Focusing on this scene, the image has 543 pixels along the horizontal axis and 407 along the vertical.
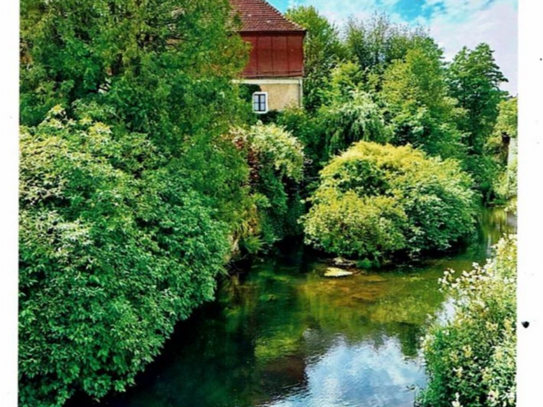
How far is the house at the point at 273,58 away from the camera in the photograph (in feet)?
29.8

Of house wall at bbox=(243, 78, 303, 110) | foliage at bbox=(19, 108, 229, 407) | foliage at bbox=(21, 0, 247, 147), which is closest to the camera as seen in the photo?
foliage at bbox=(19, 108, 229, 407)

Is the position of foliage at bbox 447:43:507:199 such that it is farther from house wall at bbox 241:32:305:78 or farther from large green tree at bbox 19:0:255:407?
large green tree at bbox 19:0:255:407

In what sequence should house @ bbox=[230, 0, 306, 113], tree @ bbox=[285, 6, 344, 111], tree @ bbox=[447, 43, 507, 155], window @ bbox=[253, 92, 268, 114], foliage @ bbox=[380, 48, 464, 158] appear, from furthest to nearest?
tree @ bbox=[285, 6, 344, 111], window @ bbox=[253, 92, 268, 114], house @ bbox=[230, 0, 306, 113], foliage @ bbox=[380, 48, 464, 158], tree @ bbox=[447, 43, 507, 155]

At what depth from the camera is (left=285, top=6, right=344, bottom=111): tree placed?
1018cm

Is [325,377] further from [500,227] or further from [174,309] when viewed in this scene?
[500,227]

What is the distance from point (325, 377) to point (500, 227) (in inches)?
203

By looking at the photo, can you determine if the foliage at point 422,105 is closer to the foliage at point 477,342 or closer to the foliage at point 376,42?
the foliage at point 376,42

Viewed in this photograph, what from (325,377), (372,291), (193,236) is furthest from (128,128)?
(372,291)

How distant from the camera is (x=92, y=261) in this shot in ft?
9.30

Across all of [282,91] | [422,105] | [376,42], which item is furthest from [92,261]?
[376,42]

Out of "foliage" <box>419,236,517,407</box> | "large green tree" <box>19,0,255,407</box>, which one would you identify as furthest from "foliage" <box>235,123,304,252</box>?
"foliage" <box>419,236,517,407</box>

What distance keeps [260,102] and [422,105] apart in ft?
8.80

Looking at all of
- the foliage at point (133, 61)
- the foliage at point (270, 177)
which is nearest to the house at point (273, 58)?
the foliage at point (270, 177)

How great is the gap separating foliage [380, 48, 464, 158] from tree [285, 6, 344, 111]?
122 cm
